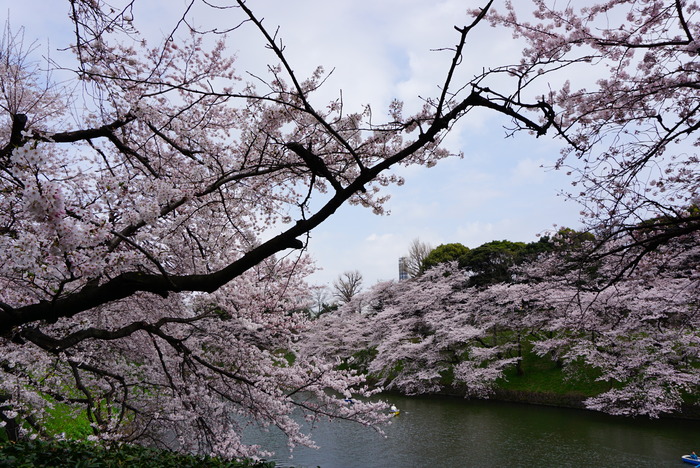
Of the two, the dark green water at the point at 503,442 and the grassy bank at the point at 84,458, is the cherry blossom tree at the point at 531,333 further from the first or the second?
the grassy bank at the point at 84,458

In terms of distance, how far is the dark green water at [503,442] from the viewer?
10.9 metres

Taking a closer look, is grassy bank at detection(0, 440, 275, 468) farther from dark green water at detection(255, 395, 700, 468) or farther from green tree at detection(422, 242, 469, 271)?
green tree at detection(422, 242, 469, 271)

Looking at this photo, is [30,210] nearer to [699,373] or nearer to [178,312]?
[178,312]

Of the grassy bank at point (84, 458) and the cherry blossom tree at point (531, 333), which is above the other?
the cherry blossom tree at point (531, 333)

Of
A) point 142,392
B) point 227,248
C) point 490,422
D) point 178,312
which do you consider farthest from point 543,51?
point 490,422

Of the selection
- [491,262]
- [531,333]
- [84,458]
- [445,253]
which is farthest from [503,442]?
[445,253]

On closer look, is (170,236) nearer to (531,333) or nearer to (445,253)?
(531,333)

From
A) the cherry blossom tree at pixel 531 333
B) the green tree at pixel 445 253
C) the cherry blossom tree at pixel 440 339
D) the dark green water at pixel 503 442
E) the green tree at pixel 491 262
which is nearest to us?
the dark green water at pixel 503 442

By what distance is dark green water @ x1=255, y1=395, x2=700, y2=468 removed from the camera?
35.7 feet

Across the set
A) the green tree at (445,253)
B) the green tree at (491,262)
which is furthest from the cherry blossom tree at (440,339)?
the green tree at (445,253)

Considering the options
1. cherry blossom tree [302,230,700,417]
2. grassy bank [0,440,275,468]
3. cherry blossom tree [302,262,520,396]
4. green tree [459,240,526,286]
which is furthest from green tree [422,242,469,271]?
grassy bank [0,440,275,468]

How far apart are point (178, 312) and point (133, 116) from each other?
3.24 meters

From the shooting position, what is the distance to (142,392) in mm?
7422

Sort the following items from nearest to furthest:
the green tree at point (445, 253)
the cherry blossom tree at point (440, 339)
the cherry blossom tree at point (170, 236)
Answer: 1. the cherry blossom tree at point (170, 236)
2. the cherry blossom tree at point (440, 339)
3. the green tree at point (445, 253)
